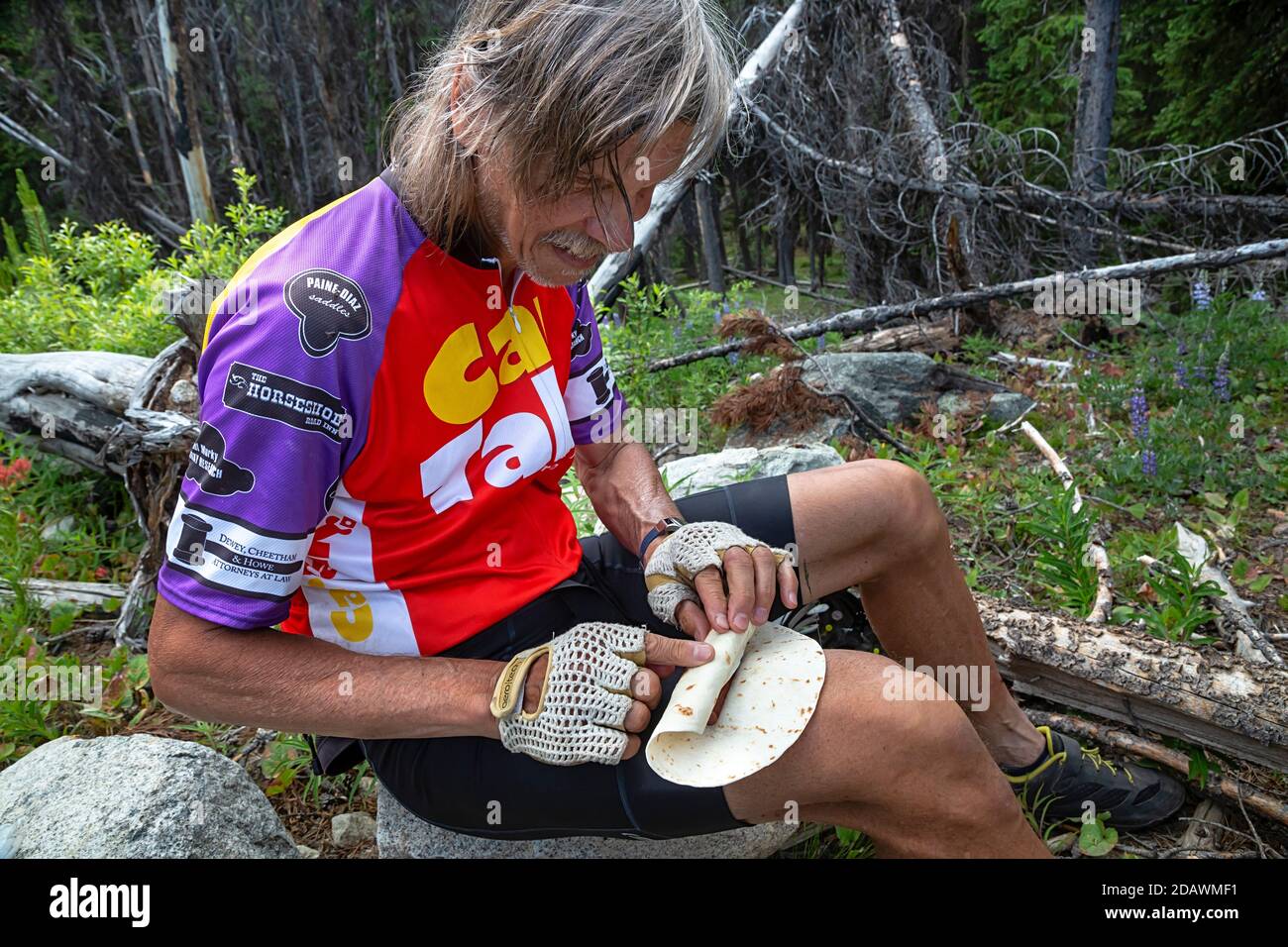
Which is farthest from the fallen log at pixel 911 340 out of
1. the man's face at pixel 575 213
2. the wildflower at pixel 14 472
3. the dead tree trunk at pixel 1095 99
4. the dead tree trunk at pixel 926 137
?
the wildflower at pixel 14 472

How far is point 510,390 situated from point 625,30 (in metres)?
0.76

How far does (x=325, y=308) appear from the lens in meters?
1.49

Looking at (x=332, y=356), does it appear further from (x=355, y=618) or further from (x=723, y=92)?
(x=723, y=92)

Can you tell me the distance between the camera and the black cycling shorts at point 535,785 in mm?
1567

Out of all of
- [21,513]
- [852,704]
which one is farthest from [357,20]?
[852,704]

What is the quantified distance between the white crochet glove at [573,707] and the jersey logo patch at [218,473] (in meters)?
0.57

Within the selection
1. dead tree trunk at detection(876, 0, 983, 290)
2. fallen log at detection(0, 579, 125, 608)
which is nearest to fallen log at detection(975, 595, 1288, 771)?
fallen log at detection(0, 579, 125, 608)

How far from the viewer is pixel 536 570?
1.95m

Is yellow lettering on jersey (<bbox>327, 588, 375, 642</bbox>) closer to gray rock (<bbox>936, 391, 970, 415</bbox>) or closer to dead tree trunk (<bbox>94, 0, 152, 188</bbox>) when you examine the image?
gray rock (<bbox>936, 391, 970, 415</bbox>)

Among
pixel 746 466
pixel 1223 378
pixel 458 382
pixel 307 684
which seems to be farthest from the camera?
pixel 1223 378

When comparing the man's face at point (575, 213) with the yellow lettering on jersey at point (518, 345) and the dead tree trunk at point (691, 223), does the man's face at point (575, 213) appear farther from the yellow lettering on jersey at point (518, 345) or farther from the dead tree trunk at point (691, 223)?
the dead tree trunk at point (691, 223)

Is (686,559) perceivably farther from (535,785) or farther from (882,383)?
(882,383)

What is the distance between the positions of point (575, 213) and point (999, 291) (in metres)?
5.04

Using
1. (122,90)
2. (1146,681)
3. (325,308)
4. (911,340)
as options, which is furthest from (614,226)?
(122,90)
